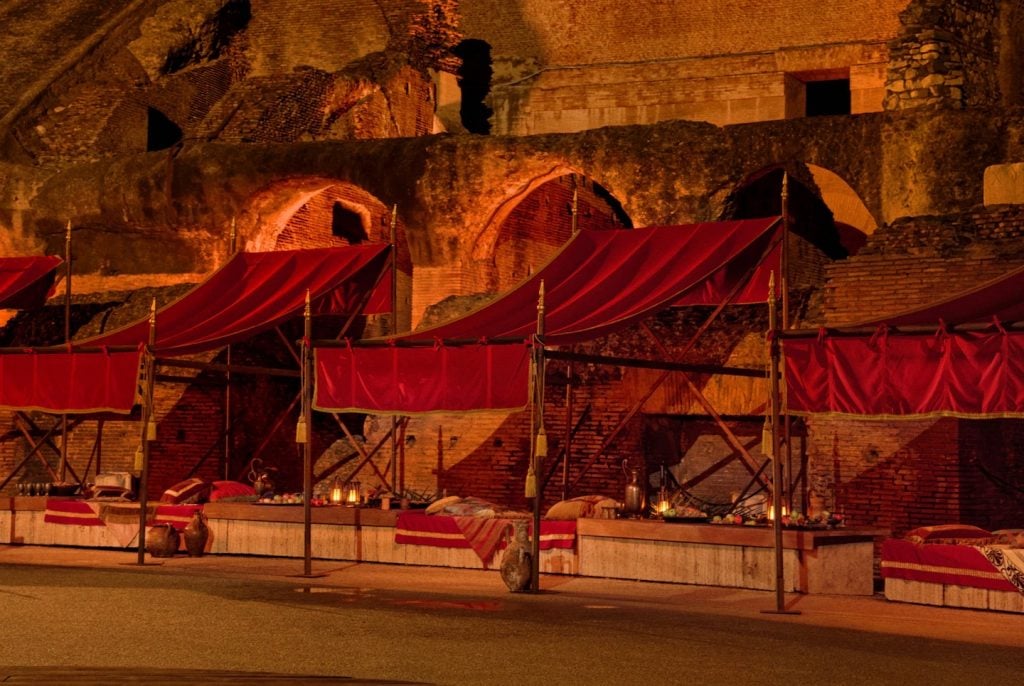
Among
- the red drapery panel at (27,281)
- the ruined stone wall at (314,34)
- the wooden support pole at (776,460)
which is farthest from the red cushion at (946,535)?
the ruined stone wall at (314,34)

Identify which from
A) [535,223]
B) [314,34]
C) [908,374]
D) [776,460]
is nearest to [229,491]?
[776,460]

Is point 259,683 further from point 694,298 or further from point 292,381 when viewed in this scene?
point 292,381

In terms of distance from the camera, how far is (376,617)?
29.0 ft

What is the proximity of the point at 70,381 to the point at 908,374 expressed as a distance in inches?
281

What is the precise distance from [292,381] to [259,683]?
10.8 metres

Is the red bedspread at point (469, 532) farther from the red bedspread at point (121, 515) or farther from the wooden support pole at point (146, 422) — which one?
the red bedspread at point (121, 515)

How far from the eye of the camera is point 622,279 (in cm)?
1176

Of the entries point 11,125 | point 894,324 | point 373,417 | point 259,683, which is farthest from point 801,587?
point 11,125

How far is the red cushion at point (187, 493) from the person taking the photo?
545 inches

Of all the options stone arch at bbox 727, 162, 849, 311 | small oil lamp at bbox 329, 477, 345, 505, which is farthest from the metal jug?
stone arch at bbox 727, 162, 849, 311

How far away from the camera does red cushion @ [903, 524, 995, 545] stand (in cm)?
1003

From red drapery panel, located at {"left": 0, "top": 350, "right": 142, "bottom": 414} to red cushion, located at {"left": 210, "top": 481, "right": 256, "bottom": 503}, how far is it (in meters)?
1.03

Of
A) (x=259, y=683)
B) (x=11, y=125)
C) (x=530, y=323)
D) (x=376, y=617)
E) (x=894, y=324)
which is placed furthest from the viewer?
(x=11, y=125)

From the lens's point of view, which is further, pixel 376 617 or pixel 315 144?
pixel 315 144
